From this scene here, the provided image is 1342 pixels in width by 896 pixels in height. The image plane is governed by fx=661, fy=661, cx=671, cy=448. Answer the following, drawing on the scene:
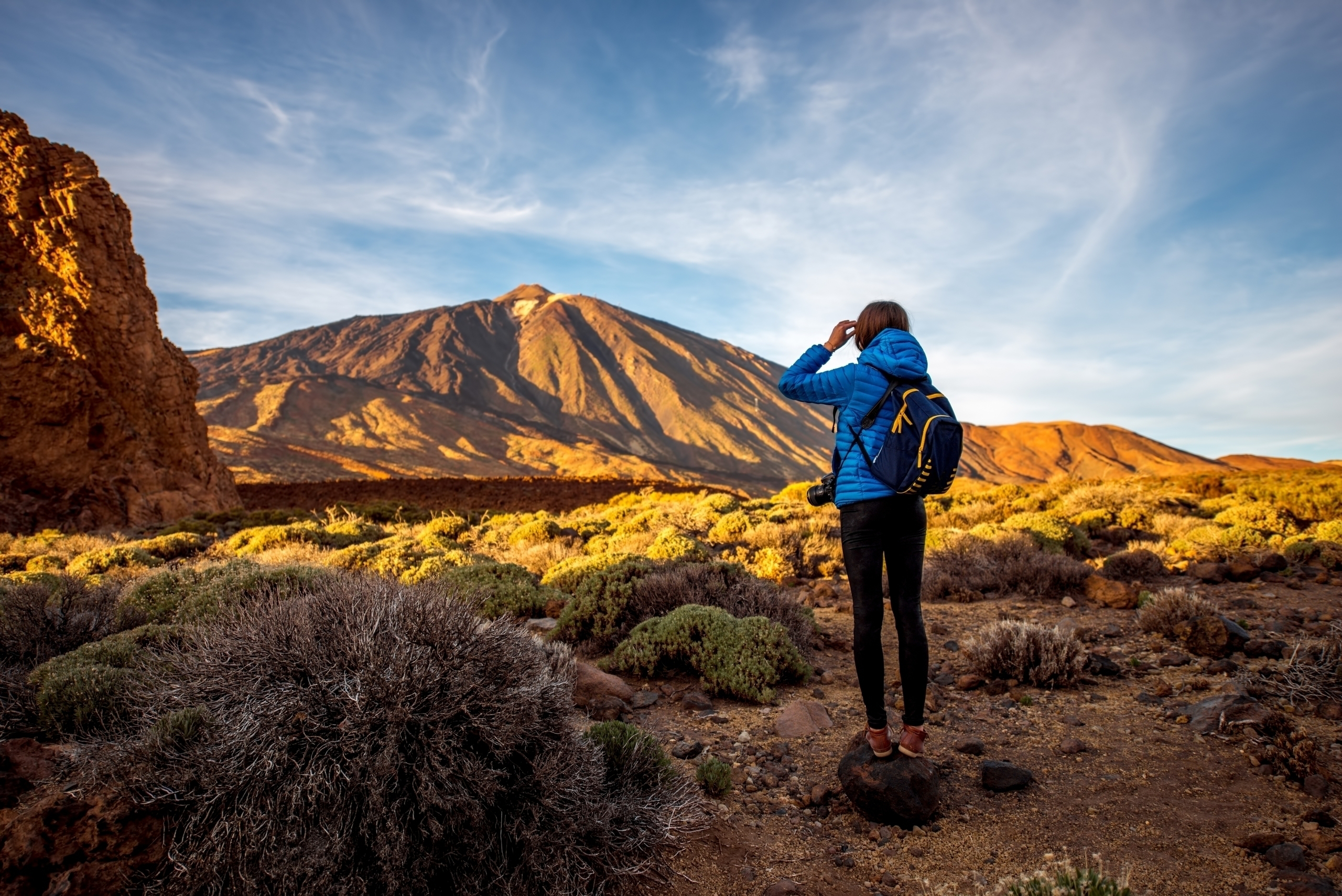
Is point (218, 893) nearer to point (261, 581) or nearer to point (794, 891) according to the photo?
point (794, 891)

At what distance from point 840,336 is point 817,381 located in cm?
37

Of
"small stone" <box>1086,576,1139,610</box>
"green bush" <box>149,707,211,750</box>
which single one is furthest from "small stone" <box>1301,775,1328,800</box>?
"green bush" <box>149,707,211,750</box>

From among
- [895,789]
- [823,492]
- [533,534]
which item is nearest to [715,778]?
[895,789]

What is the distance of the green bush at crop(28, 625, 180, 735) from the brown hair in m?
3.77

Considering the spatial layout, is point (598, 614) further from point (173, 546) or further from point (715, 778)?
point (173, 546)

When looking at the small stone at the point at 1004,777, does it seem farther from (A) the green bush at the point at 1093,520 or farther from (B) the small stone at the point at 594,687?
(A) the green bush at the point at 1093,520

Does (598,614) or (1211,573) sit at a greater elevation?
(1211,573)

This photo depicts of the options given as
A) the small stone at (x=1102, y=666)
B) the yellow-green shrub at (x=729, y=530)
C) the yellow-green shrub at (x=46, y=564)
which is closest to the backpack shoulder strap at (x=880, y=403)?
the small stone at (x=1102, y=666)

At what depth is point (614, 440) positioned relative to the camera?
8500cm

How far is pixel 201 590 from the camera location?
5195 millimetres

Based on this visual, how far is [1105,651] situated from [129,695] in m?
6.20

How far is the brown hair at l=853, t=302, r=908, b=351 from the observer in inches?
126

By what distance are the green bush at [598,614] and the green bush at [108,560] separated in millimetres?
5598

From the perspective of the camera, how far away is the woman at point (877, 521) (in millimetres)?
3006
